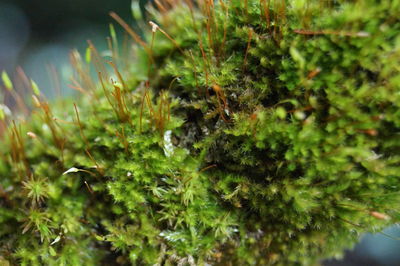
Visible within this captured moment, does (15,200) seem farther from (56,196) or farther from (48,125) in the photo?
(48,125)

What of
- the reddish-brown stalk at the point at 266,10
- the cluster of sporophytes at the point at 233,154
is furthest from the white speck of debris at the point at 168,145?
the reddish-brown stalk at the point at 266,10

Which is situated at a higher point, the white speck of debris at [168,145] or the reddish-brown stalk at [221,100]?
the reddish-brown stalk at [221,100]

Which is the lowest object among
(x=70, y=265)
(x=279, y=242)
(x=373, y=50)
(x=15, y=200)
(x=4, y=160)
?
(x=279, y=242)

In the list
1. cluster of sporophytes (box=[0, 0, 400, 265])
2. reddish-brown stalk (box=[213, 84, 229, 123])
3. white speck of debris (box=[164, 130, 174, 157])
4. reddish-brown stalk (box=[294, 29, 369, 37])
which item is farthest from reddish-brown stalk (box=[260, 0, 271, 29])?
white speck of debris (box=[164, 130, 174, 157])

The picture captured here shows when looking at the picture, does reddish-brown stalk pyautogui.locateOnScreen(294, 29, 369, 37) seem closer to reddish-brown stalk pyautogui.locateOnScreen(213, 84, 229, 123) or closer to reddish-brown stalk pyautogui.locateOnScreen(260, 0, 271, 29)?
reddish-brown stalk pyautogui.locateOnScreen(260, 0, 271, 29)

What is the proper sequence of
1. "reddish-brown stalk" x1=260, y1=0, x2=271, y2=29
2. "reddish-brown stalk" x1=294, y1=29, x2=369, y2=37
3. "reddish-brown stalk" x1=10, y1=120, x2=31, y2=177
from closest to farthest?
"reddish-brown stalk" x1=294, y1=29, x2=369, y2=37
"reddish-brown stalk" x1=260, y1=0, x2=271, y2=29
"reddish-brown stalk" x1=10, y1=120, x2=31, y2=177

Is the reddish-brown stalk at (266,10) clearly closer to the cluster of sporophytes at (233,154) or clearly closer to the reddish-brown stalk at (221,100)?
the cluster of sporophytes at (233,154)

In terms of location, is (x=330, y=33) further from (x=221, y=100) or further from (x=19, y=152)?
(x=19, y=152)

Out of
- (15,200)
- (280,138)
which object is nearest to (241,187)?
(280,138)
